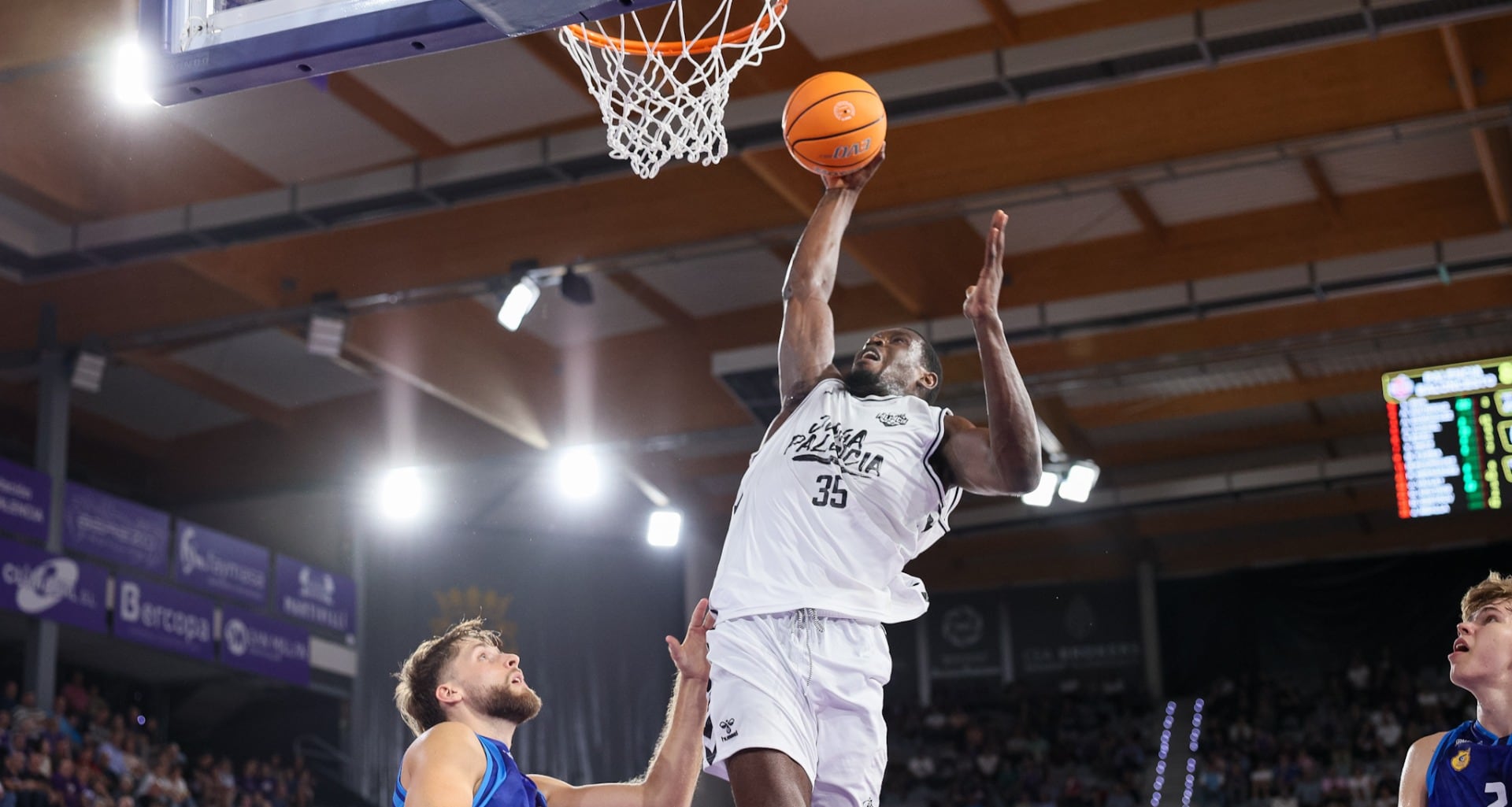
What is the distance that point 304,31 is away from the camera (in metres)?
5.34

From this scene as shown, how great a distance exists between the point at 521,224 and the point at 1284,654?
51.2 feet

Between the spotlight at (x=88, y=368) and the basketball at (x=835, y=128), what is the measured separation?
1195cm

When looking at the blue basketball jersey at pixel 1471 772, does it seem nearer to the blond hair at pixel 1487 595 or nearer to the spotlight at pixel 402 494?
the blond hair at pixel 1487 595

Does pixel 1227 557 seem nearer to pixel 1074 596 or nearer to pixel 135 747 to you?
pixel 1074 596

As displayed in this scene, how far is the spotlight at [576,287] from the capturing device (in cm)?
1384

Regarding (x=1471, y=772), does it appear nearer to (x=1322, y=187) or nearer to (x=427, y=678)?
(x=427, y=678)

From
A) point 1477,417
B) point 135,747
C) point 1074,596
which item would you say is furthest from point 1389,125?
point 1074,596

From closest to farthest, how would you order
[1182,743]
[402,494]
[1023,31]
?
1. [1023,31]
2. [402,494]
3. [1182,743]

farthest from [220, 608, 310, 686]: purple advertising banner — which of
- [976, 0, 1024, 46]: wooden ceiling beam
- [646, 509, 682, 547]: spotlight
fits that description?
[976, 0, 1024, 46]: wooden ceiling beam

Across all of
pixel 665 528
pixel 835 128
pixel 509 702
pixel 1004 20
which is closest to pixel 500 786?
pixel 509 702

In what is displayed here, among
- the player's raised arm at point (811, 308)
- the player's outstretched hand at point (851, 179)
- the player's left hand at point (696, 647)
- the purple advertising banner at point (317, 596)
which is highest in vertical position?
the purple advertising banner at point (317, 596)

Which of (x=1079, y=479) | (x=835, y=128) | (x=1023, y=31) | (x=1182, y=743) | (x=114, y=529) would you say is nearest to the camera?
(x=835, y=128)

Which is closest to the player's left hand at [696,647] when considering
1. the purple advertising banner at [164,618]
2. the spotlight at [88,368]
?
the spotlight at [88,368]

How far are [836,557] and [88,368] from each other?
43.0ft
